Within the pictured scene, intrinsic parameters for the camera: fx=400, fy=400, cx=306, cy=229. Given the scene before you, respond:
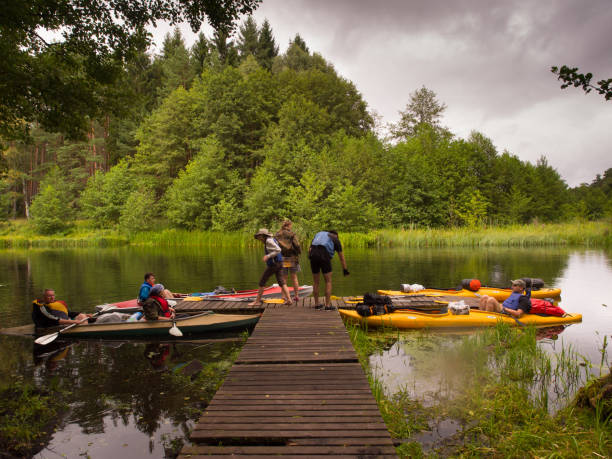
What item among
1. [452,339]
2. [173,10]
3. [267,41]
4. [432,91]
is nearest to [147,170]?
[267,41]

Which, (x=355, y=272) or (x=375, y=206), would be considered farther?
(x=375, y=206)

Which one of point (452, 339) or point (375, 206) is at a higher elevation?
point (375, 206)

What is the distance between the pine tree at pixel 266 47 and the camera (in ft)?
193

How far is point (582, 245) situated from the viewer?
29.2m

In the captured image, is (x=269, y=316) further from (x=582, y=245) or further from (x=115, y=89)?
(x=582, y=245)

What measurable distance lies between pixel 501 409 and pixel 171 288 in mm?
12937

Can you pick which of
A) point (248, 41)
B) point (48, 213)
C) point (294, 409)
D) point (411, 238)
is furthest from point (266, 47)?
point (294, 409)

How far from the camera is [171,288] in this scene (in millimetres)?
15422

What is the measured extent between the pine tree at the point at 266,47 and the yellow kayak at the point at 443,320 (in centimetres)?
5568

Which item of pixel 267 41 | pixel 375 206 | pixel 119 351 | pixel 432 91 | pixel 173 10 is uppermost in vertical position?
pixel 267 41

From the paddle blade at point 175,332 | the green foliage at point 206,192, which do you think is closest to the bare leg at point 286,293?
the paddle blade at point 175,332

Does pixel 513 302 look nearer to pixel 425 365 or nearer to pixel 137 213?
pixel 425 365

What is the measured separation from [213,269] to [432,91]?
4684 cm

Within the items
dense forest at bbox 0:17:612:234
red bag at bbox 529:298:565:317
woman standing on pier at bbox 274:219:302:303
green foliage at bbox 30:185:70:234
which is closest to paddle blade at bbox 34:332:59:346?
woman standing on pier at bbox 274:219:302:303
